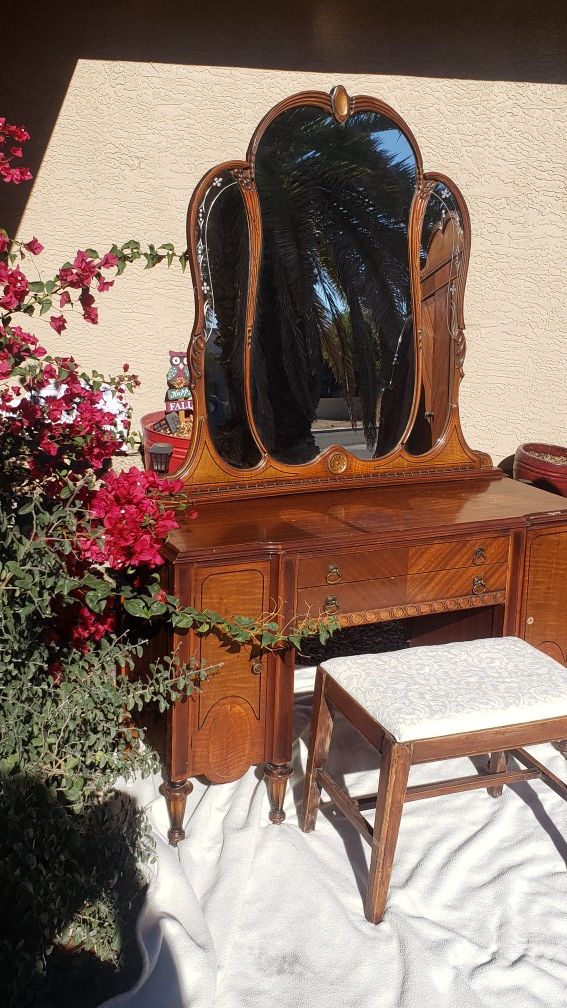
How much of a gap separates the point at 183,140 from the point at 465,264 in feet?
5.19

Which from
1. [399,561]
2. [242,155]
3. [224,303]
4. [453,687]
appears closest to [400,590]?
[399,561]

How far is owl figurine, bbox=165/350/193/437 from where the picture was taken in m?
2.64

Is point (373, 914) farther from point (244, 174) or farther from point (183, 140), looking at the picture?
point (183, 140)

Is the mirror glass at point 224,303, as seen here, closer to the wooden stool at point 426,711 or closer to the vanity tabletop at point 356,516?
the vanity tabletop at point 356,516

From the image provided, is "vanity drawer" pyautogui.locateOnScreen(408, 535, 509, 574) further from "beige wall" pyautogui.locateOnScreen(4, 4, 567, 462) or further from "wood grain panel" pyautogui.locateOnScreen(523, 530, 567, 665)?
"beige wall" pyautogui.locateOnScreen(4, 4, 567, 462)

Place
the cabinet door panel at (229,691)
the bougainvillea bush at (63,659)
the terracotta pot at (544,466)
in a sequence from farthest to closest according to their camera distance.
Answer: the terracotta pot at (544,466)
the cabinet door panel at (229,691)
the bougainvillea bush at (63,659)

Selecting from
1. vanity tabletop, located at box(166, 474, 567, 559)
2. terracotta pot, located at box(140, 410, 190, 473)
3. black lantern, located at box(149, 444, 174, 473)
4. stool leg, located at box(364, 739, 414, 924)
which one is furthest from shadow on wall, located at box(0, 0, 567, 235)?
stool leg, located at box(364, 739, 414, 924)

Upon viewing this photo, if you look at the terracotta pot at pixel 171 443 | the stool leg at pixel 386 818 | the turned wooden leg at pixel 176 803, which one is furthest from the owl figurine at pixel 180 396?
the stool leg at pixel 386 818

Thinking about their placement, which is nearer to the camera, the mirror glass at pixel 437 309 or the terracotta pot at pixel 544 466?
the mirror glass at pixel 437 309

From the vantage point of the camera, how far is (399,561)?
224 centimetres

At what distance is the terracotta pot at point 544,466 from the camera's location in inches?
131

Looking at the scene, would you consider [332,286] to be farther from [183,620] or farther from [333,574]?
Result: [183,620]

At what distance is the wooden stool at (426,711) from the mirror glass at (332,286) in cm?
71

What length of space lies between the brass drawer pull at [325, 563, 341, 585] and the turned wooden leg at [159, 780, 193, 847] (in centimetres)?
58
